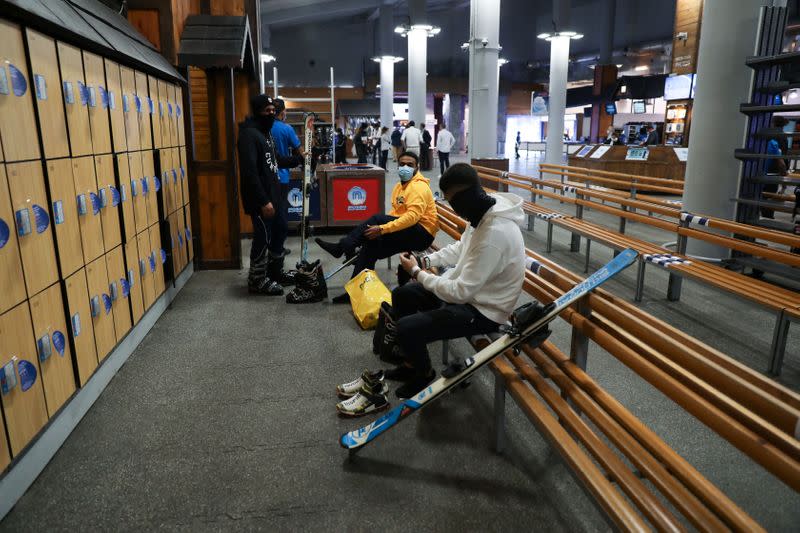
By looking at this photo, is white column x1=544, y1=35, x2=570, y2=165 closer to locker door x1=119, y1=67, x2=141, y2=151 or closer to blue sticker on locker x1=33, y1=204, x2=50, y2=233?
locker door x1=119, y1=67, x2=141, y2=151

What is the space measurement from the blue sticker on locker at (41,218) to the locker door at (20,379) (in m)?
0.38

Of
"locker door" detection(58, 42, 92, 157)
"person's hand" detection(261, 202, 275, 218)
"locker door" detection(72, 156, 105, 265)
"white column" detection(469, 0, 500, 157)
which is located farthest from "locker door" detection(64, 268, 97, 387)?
"white column" detection(469, 0, 500, 157)

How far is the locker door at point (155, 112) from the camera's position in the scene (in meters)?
4.52

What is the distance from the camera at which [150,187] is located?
4438 mm

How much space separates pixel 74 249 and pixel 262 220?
2460 mm

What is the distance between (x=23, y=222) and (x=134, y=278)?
5.18 feet

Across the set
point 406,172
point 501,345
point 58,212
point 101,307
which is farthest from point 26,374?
point 406,172

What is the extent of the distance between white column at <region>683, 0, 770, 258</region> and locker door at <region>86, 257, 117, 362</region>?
585 cm

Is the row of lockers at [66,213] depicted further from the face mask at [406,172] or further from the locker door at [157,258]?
the face mask at [406,172]

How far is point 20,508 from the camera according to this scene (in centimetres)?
234

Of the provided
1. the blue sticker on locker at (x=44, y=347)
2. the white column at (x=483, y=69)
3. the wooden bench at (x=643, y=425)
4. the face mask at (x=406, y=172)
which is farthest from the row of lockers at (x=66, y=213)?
the white column at (x=483, y=69)

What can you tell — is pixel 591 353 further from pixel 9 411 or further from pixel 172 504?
pixel 9 411

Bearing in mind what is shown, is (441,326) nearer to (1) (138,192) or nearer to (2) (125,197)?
(2) (125,197)

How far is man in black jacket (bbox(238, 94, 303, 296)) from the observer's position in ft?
16.7
